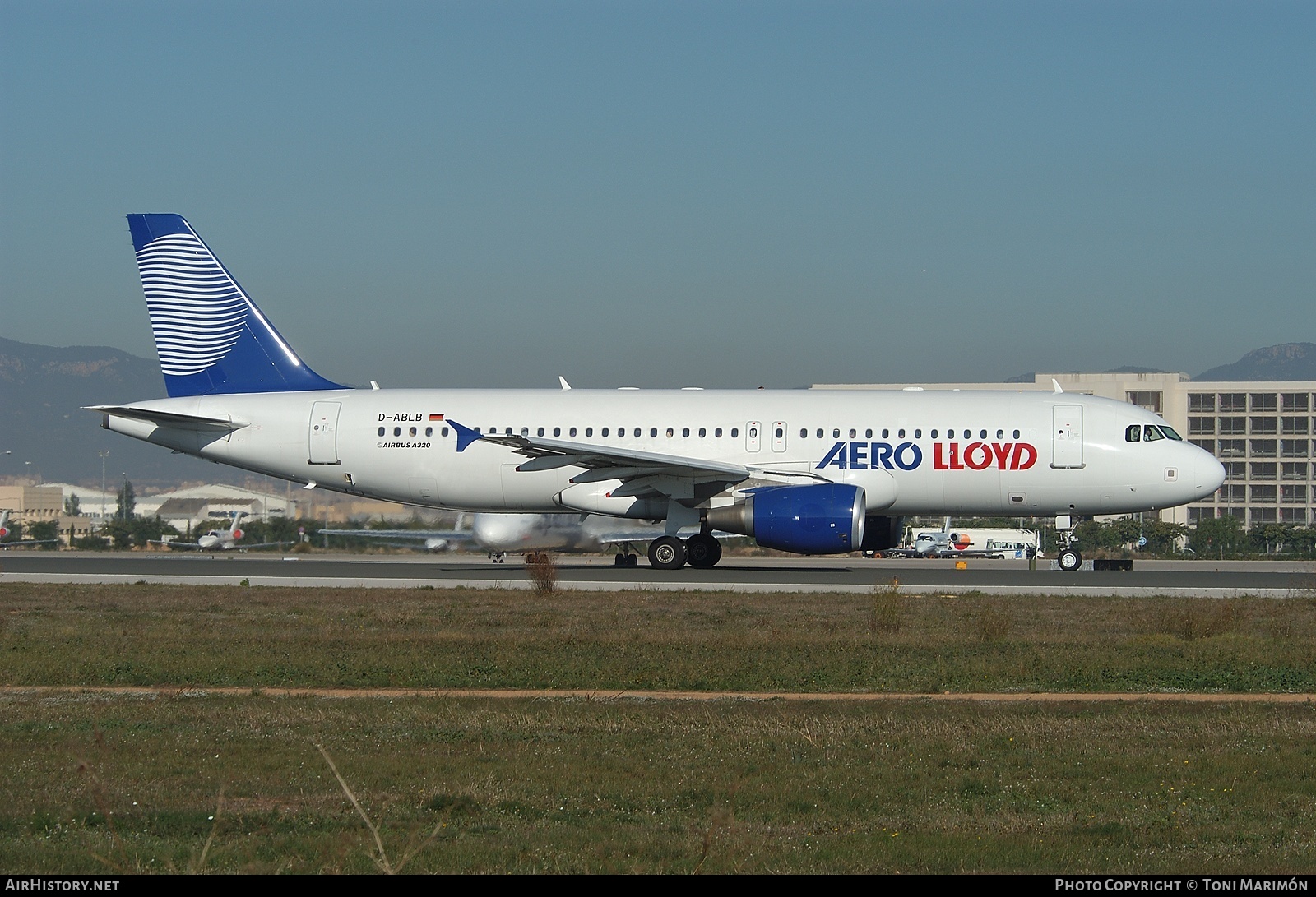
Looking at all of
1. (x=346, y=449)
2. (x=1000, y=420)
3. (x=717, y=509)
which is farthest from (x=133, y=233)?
(x=1000, y=420)

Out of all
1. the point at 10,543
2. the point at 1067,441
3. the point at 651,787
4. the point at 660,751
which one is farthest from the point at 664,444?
the point at 10,543

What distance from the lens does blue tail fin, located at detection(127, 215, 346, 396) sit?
33250 mm

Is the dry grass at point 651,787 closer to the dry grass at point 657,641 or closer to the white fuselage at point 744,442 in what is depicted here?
the dry grass at point 657,641

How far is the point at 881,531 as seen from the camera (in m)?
31.2

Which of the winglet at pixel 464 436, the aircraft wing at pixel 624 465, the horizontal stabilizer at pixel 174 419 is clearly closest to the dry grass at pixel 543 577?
the aircraft wing at pixel 624 465

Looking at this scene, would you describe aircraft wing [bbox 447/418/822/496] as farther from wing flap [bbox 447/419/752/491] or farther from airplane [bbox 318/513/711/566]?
airplane [bbox 318/513/711/566]

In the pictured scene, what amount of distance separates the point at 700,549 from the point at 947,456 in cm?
590

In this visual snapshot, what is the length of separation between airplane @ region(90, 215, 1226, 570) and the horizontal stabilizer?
0.05 metres

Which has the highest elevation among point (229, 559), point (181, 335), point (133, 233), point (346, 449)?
point (133, 233)

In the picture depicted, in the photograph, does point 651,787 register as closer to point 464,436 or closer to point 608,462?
point 608,462

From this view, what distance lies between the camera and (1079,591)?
25500 mm

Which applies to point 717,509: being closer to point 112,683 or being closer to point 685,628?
point 685,628

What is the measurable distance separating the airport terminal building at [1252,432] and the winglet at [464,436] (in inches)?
3538
